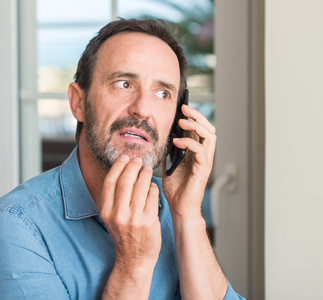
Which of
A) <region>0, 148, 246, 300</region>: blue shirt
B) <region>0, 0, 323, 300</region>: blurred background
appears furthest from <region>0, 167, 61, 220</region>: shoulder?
<region>0, 0, 323, 300</region>: blurred background

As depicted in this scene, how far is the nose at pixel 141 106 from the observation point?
1.01 m

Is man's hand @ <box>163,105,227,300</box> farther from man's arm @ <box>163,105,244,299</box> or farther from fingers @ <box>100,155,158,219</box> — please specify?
fingers @ <box>100,155,158,219</box>

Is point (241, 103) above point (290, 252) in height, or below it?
above

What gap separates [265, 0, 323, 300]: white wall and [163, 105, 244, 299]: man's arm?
23 cm

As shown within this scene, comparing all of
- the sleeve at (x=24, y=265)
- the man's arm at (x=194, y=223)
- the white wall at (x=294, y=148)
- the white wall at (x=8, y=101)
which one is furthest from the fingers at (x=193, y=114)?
the white wall at (x=8, y=101)

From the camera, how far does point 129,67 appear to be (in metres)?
1.03

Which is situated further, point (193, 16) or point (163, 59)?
point (193, 16)

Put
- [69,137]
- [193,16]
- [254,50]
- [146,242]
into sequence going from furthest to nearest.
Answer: [69,137], [193,16], [254,50], [146,242]

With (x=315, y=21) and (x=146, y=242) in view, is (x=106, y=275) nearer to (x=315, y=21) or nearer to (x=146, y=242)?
(x=146, y=242)

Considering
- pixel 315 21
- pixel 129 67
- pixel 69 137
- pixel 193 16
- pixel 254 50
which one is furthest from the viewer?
pixel 69 137

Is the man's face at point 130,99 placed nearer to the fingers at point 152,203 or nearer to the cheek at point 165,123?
the cheek at point 165,123

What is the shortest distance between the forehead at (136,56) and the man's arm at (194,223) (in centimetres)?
13

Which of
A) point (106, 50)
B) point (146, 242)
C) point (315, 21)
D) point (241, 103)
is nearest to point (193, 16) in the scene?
point (241, 103)

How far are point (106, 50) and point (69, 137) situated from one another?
86cm
